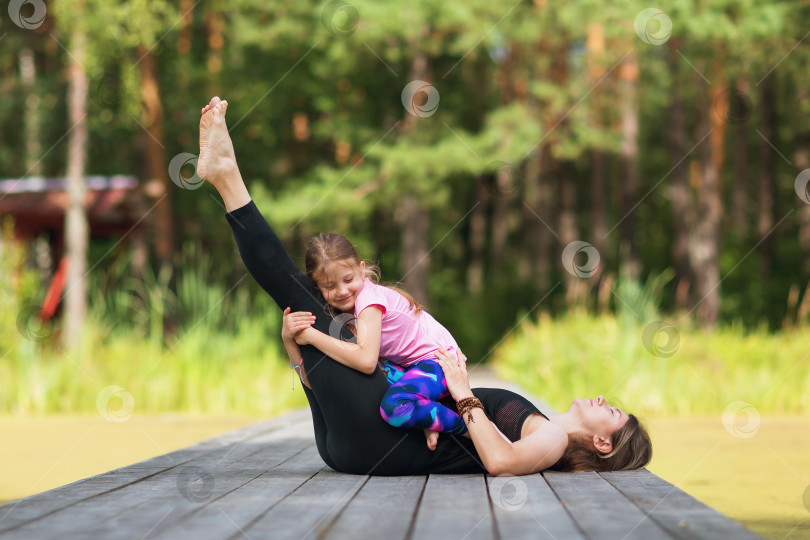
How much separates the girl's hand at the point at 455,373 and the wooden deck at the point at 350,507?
1.12ft

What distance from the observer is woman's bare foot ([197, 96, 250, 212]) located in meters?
3.82

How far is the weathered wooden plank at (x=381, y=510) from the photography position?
2.81 m

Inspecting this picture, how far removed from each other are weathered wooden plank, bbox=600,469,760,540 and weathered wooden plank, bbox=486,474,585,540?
0.87ft

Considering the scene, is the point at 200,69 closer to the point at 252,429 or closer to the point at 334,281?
the point at 252,429

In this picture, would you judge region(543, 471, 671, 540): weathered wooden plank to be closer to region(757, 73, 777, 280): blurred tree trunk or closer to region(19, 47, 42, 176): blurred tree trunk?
region(19, 47, 42, 176): blurred tree trunk

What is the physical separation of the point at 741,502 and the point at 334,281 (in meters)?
2.58

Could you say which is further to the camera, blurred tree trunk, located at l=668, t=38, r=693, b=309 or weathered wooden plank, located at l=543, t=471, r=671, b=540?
blurred tree trunk, located at l=668, t=38, r=693, b=309

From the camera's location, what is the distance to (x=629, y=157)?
20.9m

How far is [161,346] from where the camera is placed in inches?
435

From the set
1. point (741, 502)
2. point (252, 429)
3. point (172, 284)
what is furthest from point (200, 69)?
point (741, 502)

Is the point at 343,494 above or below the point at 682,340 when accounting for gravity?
above

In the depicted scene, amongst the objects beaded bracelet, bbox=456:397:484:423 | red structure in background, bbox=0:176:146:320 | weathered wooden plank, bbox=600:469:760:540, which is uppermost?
red structure in background, bbox=0:176:146:320

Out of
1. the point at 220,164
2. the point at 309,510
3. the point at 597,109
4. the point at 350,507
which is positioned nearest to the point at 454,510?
the point at 350,507

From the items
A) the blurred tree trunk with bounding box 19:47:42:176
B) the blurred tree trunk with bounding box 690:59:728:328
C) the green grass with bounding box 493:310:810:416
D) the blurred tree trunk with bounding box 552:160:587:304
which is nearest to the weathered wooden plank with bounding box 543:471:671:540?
the green grass with bounding box 493:310:810:416
